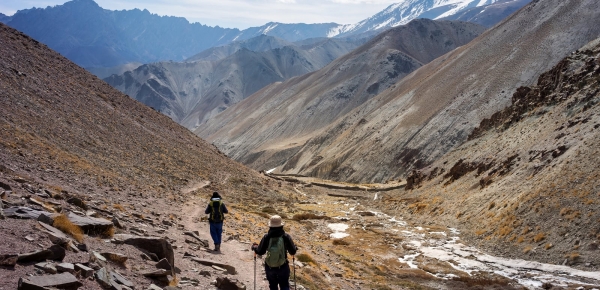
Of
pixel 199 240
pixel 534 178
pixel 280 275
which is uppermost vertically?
pixel 280 275

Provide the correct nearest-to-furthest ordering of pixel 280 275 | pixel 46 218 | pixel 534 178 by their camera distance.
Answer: pixel 280 275 → pixel 46 218 → pixel 534 178

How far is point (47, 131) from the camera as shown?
29516 millimetres

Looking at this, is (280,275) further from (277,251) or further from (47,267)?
(47,267)

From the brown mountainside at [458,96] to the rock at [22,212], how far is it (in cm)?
6708

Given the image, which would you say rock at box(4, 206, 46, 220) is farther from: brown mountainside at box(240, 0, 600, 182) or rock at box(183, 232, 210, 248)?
brown mountainside at box(240, 0, 600, 182)

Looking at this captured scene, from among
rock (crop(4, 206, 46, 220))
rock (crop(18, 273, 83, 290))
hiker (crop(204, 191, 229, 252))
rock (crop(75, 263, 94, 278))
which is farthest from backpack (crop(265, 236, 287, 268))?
hiker (crop(204, 191, 229, 252))

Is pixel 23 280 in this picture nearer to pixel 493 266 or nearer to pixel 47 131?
pixel 493 266

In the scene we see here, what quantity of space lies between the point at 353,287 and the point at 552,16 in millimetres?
94099

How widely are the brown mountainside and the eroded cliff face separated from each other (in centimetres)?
2246

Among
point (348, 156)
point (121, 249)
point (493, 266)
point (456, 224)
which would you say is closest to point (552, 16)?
point (348, 156)

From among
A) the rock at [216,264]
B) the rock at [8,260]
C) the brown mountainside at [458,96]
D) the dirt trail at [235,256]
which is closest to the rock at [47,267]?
the rock at [8,260]

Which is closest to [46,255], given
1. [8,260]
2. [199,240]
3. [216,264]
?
[8,260]

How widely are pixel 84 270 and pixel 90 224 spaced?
10.7 ft

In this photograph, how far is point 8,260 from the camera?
289 inches
